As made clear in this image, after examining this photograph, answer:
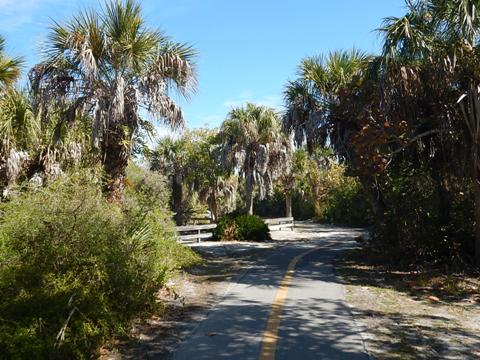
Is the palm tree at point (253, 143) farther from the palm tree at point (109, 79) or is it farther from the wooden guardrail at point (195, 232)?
the palm tree at point (109, 79)

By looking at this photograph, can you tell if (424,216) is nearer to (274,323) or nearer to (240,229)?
(274,323)

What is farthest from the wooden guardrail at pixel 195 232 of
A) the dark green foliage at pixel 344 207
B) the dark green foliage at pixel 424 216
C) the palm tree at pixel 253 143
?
the dark green foliage at pixel 344 207

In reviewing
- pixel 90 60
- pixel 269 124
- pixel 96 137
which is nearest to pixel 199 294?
pixel 96 137

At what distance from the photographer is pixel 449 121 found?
11977mm

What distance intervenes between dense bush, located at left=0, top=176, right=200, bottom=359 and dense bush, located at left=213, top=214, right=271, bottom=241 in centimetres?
1409

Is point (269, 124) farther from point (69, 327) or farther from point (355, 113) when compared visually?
point (69, 327)

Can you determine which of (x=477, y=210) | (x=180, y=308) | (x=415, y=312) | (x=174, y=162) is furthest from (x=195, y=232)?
(x=415, y=312)

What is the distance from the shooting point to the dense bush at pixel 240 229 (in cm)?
2230

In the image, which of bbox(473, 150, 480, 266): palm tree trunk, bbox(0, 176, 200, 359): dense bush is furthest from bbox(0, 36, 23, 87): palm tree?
bbox(473, 150, 480, 266): palm tree trunk

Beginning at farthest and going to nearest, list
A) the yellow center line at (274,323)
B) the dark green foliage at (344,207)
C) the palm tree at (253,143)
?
the dark green foliage at (344,207)
the palm tree at (253,143)
the yellow center line at (274,323)

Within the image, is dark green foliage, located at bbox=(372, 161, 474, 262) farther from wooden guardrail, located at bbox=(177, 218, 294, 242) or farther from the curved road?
wooden guardrail, located at bbox=(177, 218, 294, 242)

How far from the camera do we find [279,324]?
6840 millimetres

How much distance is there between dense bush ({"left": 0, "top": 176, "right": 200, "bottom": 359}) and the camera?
525 centimetres

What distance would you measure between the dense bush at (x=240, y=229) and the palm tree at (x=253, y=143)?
4.08m
